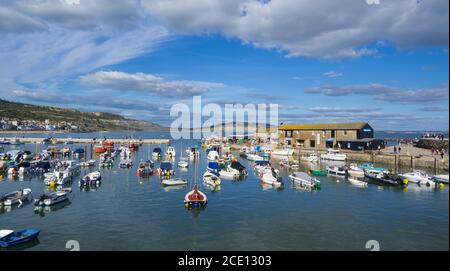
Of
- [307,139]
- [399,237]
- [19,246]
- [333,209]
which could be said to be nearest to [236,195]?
[333,209]

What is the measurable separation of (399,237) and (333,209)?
7.43m

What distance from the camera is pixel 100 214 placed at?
2650cm

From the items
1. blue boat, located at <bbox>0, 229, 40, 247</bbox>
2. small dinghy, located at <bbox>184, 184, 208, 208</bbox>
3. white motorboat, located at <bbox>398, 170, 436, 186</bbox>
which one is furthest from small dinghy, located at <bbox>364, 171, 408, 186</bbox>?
blue boat, located at <bbox>0, 229, 40, 247</bbox>

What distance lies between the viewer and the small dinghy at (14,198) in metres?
28.8

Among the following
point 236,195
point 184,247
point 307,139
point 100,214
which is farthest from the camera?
point 307,139

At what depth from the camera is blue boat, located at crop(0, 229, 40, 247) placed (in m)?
19.4

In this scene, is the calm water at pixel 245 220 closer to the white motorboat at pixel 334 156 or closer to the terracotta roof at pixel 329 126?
the white motorboat at pixel 334 156

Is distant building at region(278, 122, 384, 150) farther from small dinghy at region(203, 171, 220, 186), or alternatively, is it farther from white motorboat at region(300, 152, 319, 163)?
small dinghy at region(203, 171, 220, 186)

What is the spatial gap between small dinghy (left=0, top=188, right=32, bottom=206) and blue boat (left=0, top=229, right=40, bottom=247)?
35.1 feet

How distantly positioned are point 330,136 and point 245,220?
183 feet

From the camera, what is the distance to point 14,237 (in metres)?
19.8

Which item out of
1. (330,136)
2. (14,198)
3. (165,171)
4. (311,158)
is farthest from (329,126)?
(14,198)
